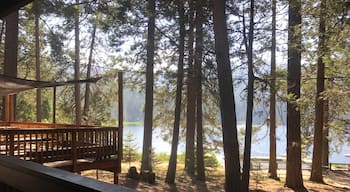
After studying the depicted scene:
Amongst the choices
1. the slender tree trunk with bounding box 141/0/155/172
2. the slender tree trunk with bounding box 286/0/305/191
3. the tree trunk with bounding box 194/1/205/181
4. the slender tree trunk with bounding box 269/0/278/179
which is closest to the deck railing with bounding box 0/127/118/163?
the slender tree trunk with bounding box 141/0/155/172

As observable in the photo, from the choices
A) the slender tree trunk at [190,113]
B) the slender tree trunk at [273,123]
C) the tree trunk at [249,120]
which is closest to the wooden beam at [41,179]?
the tree trunk at [249,120]

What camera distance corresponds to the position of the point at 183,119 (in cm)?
1606

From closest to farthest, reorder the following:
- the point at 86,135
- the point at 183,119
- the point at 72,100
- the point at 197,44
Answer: the point at 86,135, the point at 197,44, the point at 183,119, the point at 72,100

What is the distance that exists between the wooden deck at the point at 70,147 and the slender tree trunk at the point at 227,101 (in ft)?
8.56

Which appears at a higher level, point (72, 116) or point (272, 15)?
point (272, 15)

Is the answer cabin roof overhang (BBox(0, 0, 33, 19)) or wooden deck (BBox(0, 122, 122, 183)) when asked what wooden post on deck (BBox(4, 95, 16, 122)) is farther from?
cabin roof overhang (BBox(0, 0, 33, 19))

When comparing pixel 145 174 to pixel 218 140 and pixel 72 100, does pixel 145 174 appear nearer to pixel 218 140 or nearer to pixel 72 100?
pixel 218 140

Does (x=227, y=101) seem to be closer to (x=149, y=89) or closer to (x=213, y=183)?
(x=149, y=89)

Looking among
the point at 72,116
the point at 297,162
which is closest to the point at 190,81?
the point at 297,162

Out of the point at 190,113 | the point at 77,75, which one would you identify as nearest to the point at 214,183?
the point at 190,113

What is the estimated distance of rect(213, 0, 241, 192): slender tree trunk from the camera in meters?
8.35

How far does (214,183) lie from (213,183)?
40 mm

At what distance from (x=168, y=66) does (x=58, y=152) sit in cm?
728

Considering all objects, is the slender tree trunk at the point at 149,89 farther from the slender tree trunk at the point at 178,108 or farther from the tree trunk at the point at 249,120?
the tree trunk at the point at 249,120
